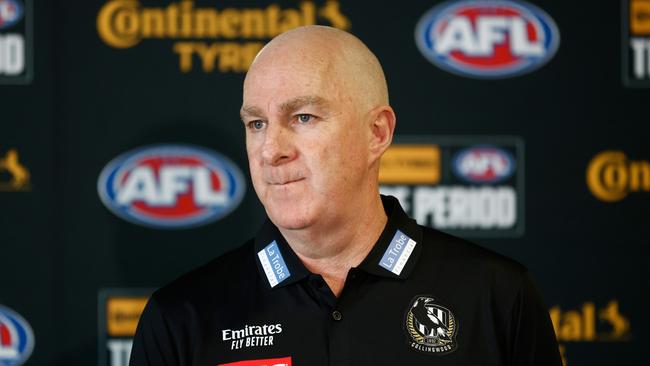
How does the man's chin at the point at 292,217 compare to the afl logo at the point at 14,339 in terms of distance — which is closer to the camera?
the man's chin at the point at 292,217

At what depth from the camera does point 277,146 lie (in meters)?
1.31

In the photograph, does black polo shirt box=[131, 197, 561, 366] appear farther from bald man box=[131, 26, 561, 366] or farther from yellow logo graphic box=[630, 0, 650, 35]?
yellow logo graphic box=[630, 0, 650, 35]

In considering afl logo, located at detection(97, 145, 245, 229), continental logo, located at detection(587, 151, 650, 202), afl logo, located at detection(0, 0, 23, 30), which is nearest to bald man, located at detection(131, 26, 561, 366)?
afl logo, located at detection(97, 145, 245, 229)

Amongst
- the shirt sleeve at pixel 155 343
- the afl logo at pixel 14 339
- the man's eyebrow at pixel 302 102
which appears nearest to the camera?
the man's eyebrow at pixel 302 102

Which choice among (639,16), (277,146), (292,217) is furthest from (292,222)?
(639,16)

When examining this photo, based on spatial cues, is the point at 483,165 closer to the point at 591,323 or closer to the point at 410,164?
the point at 410,164

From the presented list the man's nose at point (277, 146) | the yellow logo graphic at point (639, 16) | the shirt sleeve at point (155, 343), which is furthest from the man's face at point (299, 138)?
the yellow logo graphic at point (639, 16)

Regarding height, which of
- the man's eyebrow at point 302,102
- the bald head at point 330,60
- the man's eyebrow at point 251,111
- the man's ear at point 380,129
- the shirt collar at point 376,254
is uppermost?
the bald head at point 330,60

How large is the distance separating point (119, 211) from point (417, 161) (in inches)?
32.8

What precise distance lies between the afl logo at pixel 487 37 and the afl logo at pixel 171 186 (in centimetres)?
67

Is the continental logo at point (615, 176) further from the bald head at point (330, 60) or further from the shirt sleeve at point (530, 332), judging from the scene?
the bald head at point (330, 60)

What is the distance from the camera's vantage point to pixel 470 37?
8.18 feet

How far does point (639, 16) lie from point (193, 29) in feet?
4.11

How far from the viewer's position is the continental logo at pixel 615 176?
248 cm
